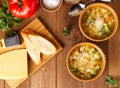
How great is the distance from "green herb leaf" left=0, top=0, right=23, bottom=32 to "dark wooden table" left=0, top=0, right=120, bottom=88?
0.08 feet

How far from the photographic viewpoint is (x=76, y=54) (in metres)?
1.60

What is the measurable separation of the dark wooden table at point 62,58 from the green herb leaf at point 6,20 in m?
0.03

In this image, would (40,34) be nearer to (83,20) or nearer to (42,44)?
(42,44)

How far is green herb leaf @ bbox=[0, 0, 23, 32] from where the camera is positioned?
161 centimetres

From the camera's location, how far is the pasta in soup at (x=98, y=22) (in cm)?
158

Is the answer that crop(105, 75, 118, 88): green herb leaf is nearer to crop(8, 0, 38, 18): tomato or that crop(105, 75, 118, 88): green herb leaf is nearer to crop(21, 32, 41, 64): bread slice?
crop(21, 32, 41, 64): bread slice

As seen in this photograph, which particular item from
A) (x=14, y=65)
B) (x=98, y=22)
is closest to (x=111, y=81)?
(x=98, y=22)

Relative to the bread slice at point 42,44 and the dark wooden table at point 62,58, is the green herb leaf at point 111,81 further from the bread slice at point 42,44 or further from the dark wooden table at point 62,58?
the bread slice at point 42,44

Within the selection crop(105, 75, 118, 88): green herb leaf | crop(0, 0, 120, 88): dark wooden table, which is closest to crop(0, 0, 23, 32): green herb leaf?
crop(0, 0, 120, 88): dark wooden table

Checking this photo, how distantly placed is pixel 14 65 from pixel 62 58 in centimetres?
18

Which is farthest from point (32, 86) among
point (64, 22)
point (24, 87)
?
point (64, 22)

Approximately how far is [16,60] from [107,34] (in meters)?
0.35

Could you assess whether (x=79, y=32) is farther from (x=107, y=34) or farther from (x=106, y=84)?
(x=106, y=84)

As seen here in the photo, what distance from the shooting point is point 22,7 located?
5.11 ft
